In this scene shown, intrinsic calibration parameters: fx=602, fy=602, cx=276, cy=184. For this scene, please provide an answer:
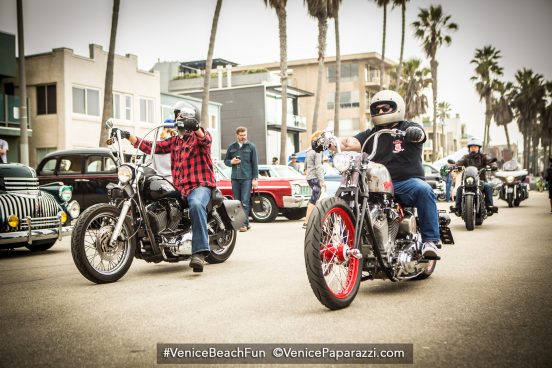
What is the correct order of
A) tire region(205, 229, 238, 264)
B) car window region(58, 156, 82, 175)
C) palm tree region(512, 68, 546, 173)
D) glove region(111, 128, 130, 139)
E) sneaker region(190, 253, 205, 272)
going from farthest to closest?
palm tree region(512, 68, 546, 173)
car window region(58, 156, 82, 175)
tire region(205, 229, 238, 264)
sneaker region(190, 253, 205, 272)
glove region(111, 128, 130, 139)

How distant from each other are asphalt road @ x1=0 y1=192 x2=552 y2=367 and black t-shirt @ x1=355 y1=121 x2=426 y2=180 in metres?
1.12

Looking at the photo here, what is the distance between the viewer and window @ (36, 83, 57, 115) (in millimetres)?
31000

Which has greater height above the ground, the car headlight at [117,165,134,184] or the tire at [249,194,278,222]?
the car headlight at [117,165,134,184]

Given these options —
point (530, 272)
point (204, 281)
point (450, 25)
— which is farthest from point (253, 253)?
point (450, 25)

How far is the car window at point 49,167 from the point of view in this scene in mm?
15234

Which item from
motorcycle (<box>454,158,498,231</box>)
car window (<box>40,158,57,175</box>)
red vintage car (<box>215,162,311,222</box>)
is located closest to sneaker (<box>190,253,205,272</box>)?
motorcycle (<box>454,158,498,231</box>)

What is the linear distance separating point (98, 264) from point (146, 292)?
3.28 ft

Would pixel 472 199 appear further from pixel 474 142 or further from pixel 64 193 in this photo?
pixel 64 193

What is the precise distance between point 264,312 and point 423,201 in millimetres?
1940

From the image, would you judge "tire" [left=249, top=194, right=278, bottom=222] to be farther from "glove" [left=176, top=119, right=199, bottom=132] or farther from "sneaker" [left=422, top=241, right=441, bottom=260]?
"sneaker" [left=422, top=241, right=441, bottom=260]

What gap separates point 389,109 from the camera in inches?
229

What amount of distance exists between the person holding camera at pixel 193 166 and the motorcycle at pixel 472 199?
6207mm

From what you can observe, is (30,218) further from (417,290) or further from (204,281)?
(417,290)

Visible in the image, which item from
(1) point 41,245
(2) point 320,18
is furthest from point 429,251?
(2) point 320,18
